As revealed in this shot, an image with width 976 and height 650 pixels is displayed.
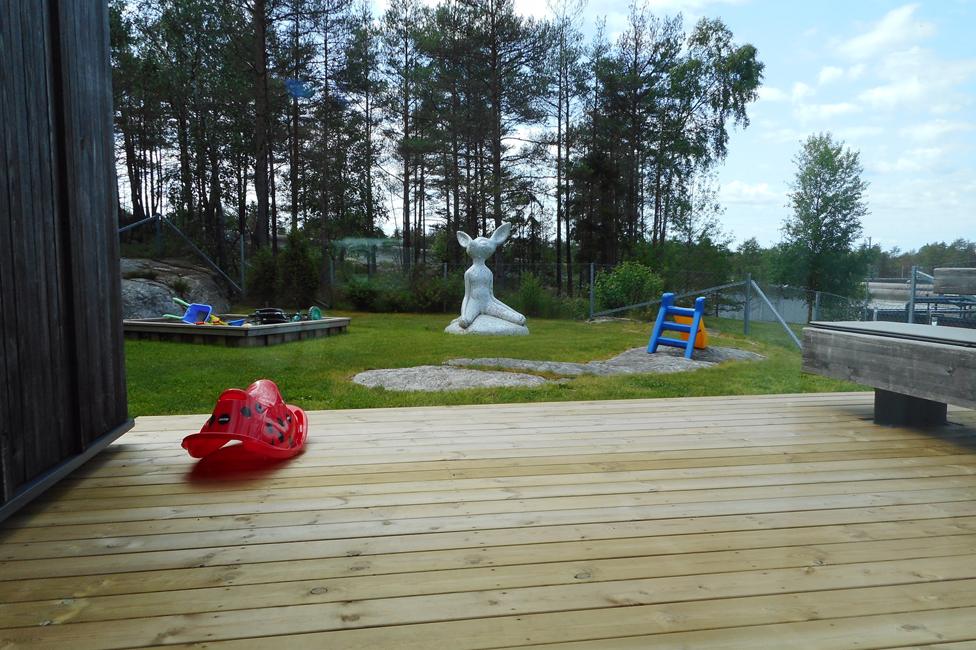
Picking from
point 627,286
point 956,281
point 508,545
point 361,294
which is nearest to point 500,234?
point 627,286

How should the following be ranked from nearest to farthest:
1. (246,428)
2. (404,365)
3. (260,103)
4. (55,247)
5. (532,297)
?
1. (55,247)
2. (246,428)
3. (260,103)
4. (404,365)
5. (532,297)

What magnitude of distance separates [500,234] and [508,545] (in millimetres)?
3701

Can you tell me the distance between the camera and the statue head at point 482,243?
4625mm

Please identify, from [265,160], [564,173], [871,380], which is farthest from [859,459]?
[564,173]

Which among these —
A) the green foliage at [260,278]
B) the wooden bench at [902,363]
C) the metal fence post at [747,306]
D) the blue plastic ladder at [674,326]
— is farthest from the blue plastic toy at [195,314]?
the metal fence post at [747,306]

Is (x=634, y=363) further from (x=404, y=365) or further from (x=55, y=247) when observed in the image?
(x=55, y=247)

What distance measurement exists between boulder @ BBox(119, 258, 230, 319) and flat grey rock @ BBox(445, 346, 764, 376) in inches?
43.6

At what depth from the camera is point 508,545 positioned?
1323 millimetres

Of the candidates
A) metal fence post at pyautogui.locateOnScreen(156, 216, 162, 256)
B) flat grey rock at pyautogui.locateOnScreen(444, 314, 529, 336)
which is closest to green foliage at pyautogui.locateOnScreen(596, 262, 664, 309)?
flat grey rock at pyautogui.locateOnScreen(444, 314, 529, 336)

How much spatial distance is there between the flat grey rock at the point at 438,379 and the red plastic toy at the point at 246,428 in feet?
2.91

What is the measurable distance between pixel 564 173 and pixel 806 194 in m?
1.97

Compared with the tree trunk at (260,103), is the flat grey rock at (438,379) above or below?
below

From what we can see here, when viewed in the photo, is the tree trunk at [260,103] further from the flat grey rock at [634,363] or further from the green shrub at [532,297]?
the green shrub at [532,297]

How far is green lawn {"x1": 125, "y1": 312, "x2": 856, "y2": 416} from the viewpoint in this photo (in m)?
2.69
